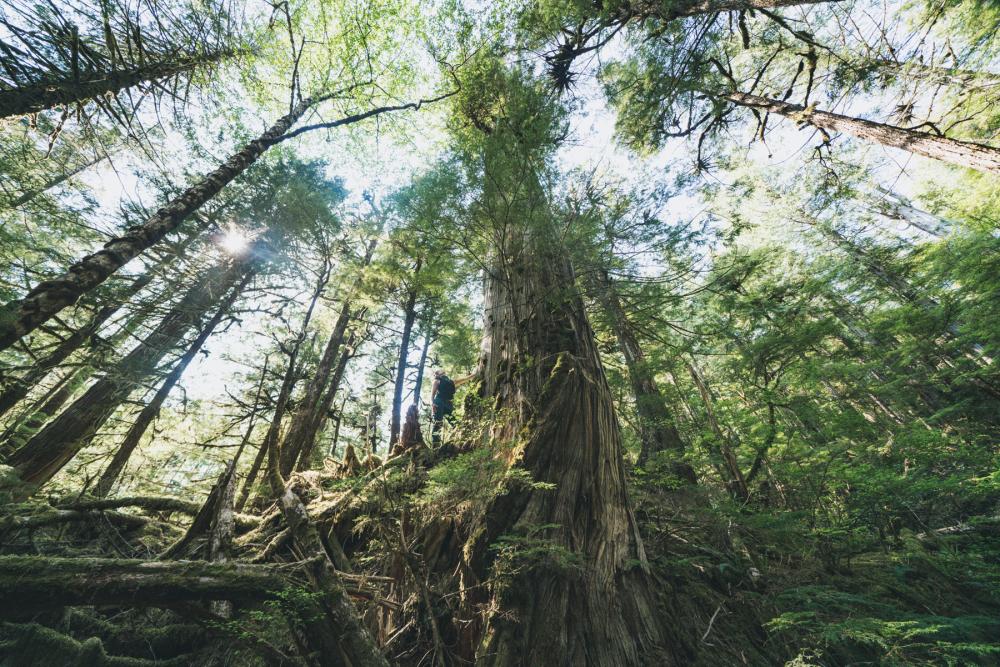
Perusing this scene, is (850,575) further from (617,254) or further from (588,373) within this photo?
(617,254)

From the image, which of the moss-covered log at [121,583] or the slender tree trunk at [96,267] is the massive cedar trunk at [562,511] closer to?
the moss-covered log at [121,583]

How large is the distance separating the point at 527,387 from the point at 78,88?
3.70 m

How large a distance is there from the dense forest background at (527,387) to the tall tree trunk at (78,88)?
35 mm

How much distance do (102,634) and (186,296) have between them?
522 cm

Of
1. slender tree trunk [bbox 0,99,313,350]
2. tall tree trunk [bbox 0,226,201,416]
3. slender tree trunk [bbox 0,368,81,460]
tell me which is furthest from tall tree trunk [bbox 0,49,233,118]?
slender tree trunk [bbox 0,368,81,460]

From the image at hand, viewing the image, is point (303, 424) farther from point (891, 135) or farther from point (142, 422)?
point (891, 135)

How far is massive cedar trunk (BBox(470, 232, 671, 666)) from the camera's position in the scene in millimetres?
2021

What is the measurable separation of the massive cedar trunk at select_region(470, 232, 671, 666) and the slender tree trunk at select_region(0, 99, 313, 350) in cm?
330

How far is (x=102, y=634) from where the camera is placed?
225 cm

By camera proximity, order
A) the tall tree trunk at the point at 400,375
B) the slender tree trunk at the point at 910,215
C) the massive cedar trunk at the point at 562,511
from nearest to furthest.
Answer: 1. the massive cedar trunk at the point at 562,511
2. the tall tree trunk at the point at 400,375
3. the slender tree trunk at the point at 910,215

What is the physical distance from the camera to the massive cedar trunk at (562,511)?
6.63 ft

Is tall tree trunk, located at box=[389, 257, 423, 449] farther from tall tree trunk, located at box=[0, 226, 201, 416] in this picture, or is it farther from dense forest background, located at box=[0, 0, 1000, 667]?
tall tree trunk, located at box=[0, 226, 201, 416]

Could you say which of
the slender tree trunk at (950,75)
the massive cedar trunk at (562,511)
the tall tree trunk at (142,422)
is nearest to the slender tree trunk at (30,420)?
the tall tree trunk at (142,422)

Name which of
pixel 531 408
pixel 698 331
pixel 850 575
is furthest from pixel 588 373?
pixel 850 575
